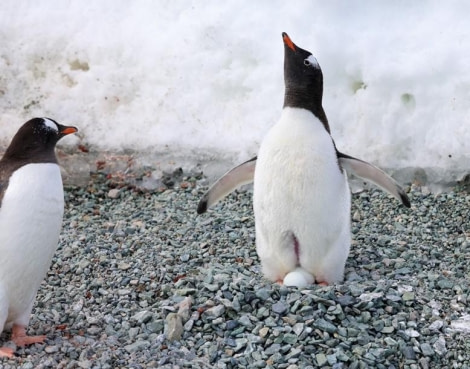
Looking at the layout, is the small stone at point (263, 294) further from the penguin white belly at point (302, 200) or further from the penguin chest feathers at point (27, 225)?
the penguin chest feathers at point (27, 225)

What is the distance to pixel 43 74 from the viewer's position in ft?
22.8

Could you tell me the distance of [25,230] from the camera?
10.8 feet

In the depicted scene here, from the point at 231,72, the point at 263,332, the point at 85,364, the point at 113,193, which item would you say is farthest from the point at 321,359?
the point at 231,72

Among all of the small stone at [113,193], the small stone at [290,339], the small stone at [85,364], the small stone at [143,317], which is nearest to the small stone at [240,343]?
the small stone at [290,339]

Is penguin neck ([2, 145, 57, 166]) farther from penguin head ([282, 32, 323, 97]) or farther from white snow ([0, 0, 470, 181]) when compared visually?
white snow ([0, 0, 470, 181])

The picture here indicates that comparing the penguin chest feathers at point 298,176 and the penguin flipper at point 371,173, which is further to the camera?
the penguin flipper at point 371,173

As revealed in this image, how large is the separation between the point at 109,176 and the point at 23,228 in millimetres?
2808

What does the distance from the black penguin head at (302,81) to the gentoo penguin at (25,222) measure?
4.38ft

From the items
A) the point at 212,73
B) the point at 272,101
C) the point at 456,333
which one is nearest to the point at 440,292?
the point at 456,333

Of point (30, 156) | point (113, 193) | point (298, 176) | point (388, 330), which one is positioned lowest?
point (113, 193)

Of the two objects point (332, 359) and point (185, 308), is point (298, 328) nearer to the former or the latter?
point (332, 359)

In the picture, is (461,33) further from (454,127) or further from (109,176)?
(109,176)

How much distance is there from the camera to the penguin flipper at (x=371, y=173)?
13.6 feet

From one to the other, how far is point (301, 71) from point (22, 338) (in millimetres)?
1966
